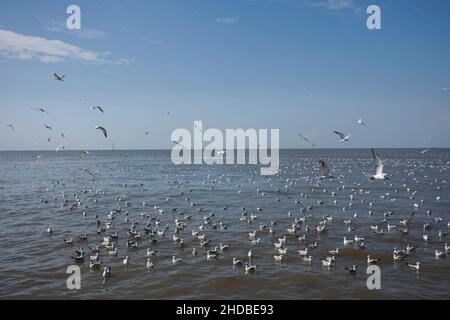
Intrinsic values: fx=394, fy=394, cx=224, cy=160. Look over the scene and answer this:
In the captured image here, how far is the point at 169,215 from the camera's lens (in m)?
33.1

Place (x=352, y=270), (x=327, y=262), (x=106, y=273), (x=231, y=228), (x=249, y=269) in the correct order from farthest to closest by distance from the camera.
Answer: (x=231, y=228)
(x=327, y=262)
(x=249, y=269)
(x=352, y=270)
(x=106, y=273)

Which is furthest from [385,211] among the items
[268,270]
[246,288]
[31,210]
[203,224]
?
[31,210]

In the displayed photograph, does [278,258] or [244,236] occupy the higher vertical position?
[244,236]

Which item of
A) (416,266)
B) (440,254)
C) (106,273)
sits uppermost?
(440,254)

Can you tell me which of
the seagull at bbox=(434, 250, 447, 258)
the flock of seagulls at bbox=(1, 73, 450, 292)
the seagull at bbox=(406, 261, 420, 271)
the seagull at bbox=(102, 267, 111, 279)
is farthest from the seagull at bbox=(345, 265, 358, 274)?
the seagull at bbox=(102, 267, 111, 279)

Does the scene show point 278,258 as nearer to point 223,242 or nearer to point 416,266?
point 223,242

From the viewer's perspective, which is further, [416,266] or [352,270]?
[416,266]

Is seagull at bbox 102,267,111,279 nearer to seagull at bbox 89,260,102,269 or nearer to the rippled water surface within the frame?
the rippled water surface

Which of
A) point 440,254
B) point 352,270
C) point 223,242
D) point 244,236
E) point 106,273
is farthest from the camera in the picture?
point 244,236

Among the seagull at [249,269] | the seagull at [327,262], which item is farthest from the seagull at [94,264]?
the seagull at [327,262]

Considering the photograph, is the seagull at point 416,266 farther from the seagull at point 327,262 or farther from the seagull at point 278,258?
the seagull at point 278,258

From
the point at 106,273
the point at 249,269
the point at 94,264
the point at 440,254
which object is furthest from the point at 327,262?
the point at 94,264
